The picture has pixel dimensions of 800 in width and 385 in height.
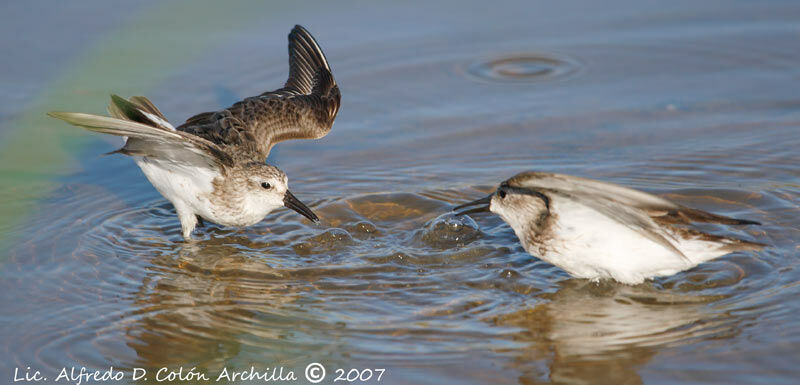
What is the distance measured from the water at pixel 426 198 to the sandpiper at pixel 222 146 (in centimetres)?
34

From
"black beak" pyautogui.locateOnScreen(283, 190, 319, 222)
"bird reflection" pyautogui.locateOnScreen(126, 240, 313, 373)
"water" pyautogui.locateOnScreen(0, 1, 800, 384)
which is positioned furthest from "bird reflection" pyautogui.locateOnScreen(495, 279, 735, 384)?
"black beak" pyautogui.locateOnScreen(283, 190, 319, 222)

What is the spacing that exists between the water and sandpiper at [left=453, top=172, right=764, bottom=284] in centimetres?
25

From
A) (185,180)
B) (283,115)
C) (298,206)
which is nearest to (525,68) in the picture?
(283,115)

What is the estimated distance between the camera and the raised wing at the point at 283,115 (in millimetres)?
7871

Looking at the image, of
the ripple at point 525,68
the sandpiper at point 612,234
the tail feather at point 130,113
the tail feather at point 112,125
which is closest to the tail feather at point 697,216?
the sandpiper at point 612,234

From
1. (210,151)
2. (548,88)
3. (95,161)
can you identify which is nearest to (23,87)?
(95,161)

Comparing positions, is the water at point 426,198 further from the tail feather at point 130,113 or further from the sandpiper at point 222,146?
the tail feather at point 130,113

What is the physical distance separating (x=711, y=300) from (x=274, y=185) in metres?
3.35

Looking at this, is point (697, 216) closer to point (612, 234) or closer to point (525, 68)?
point (612, 234)

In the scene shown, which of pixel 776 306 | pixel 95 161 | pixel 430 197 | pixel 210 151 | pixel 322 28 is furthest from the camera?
pixel 322 28

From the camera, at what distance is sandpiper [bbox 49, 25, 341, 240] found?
6492mm

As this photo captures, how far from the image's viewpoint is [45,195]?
804cm

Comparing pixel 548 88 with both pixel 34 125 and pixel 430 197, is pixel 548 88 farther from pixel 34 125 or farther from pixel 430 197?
pixel 34 125

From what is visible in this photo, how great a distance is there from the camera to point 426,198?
7949mm
